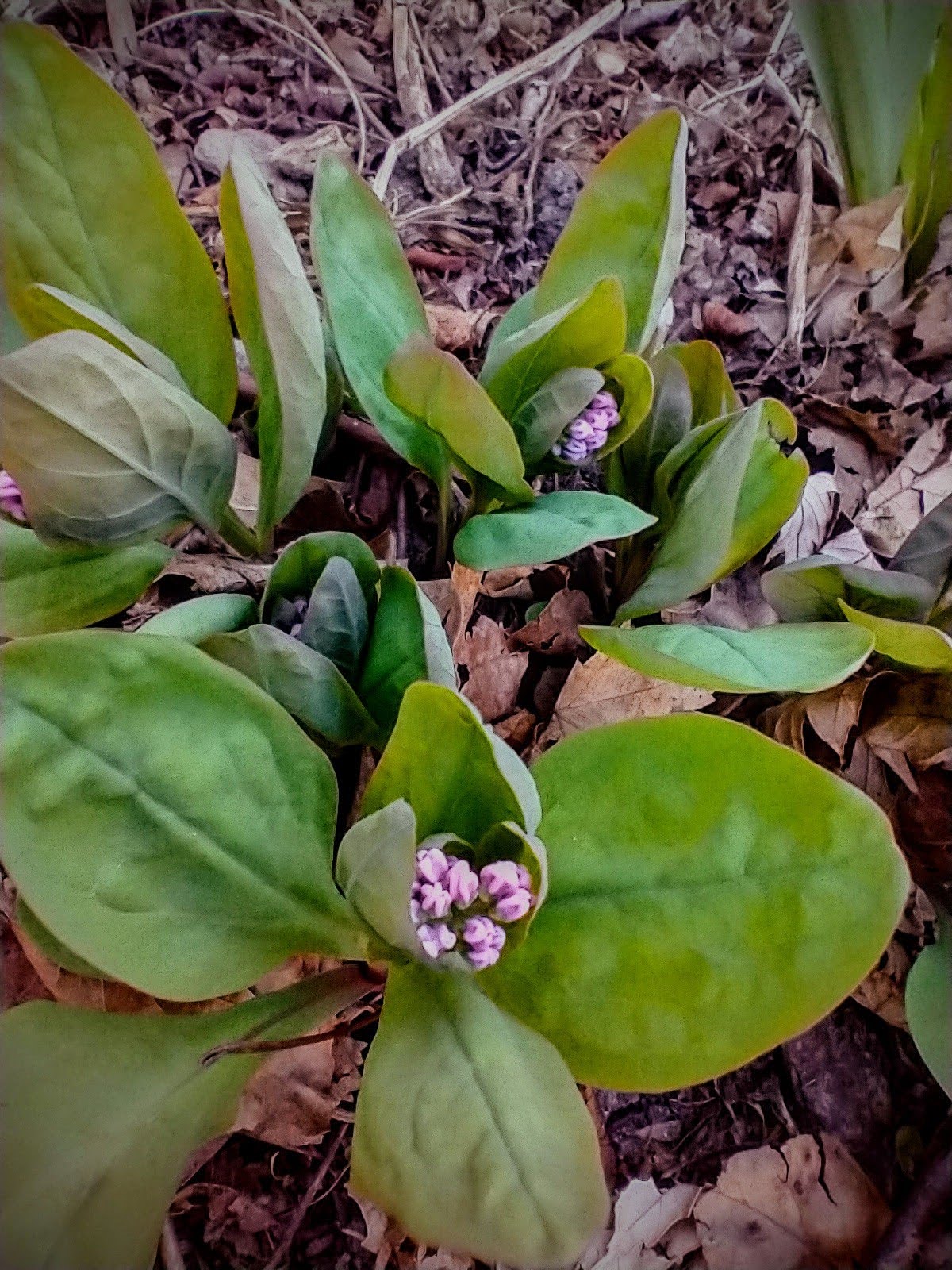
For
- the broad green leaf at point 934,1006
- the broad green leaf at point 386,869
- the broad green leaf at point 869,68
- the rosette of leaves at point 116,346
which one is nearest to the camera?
the broad green leaf at point 386,869

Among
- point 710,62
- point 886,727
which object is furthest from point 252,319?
A: point 710,62

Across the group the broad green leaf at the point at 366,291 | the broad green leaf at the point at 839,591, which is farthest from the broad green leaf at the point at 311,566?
the broad green leaf at the point at 839,591

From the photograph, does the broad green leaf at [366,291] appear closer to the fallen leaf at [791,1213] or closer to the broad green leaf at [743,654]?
the broad green leaf at [743,654]

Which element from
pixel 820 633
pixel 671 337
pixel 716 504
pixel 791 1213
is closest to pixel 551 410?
pixel 716 504

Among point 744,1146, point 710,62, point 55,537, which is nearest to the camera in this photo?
point 55,537

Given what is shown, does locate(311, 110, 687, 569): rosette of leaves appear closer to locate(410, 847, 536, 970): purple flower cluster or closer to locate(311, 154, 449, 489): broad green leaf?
locate(311, 154, 449, 489): broad green leaf

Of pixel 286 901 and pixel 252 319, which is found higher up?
pixel 252 319

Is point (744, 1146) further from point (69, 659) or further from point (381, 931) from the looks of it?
point (69, 659)

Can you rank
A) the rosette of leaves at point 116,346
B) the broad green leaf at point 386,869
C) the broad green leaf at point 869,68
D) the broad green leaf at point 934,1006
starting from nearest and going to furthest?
1. the broad green leaf at point 386,869
2. the rosette of leaves at point 116,346
3. the broad green leaf at point 934,1006
4. the broad green leaf at point 869,68
